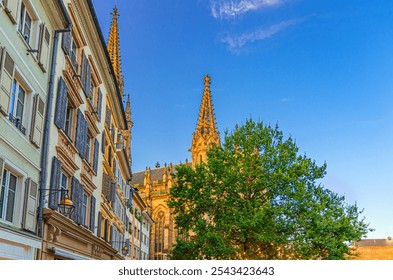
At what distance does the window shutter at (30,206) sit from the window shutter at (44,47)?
3.48m

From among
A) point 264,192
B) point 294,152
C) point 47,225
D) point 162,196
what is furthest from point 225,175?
point 162,196

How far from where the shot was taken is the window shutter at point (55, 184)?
45.6ft

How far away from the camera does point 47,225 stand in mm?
13820

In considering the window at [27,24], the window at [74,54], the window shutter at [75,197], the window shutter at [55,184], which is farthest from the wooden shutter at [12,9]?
the window shutter at [75,197]

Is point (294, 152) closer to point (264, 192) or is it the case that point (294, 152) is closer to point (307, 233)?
point (264, 192)

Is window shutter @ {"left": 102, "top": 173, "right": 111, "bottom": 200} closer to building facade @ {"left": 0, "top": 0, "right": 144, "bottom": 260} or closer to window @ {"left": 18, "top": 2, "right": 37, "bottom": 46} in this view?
building facade @ {"left": 0, "top": 0, "right": 144, "bottom": 260}

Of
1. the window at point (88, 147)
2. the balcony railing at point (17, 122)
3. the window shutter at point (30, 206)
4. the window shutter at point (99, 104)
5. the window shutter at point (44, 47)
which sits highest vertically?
the window shutter at point (99, 104)

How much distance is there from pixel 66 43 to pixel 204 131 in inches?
2304

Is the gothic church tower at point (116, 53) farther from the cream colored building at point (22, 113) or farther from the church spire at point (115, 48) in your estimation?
the cream colored building at point (22, 113)

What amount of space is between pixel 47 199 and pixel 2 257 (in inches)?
126

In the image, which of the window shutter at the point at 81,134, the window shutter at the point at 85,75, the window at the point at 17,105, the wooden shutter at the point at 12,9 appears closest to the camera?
the wooden shutter at the point at 12,9

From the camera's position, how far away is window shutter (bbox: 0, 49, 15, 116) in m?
10.3

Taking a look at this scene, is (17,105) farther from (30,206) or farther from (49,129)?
(30,206)

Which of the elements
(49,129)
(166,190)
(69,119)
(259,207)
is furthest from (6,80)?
(166,190)
